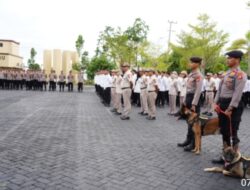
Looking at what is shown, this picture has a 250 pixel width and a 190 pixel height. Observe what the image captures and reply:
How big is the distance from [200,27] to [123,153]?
1718 inches

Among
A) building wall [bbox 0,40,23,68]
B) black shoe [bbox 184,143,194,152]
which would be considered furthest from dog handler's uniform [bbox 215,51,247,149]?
building wall [bbox 0,40,23,68]

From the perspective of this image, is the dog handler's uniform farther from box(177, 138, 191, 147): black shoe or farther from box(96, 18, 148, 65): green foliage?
box(96, 18, 148, 65): green foliage

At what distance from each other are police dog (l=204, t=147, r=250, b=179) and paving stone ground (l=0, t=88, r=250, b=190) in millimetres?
134

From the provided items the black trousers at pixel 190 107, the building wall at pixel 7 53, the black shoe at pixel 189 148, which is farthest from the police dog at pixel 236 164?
the building wall at pixel 7 53

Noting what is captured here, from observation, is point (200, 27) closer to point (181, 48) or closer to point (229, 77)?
point (181, 48)

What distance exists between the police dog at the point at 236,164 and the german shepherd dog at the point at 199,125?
114 centimetres

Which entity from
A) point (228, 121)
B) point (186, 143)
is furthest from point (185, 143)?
point (228, 121)

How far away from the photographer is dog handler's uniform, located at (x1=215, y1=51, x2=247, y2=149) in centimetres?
588

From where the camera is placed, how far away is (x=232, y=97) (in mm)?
5945

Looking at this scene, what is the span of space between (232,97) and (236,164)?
1.10 m

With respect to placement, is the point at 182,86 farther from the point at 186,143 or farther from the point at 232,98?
the point at 232,98

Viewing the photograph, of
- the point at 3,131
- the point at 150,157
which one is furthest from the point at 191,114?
the point at 3,131

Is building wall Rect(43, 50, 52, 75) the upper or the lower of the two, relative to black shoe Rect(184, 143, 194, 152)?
upper

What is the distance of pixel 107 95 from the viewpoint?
18672mm
